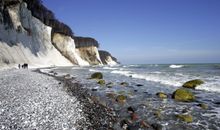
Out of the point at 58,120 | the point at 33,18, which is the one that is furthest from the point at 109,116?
the point at 33,18

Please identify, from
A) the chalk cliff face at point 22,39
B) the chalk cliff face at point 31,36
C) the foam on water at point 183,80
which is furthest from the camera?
the chalk cliff face at point 31,36

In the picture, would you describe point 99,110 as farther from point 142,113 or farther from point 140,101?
point 140,101

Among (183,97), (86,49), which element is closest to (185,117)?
(183,97)

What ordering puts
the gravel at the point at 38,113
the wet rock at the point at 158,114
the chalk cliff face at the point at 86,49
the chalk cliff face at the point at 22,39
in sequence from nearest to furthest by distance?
the gravel at the point at 38,113 → the wet rock at the point at 158,114 → the chalk cliff face at the point at 22,39 → the chalk cliff face at the point at 86,49

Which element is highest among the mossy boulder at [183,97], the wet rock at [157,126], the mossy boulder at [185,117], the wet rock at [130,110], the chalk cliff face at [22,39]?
the chalk cliff face at [22,39]

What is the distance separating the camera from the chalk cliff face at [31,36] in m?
39.3

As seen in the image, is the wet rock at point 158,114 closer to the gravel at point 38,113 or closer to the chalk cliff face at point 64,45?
the gravel at point 38,113

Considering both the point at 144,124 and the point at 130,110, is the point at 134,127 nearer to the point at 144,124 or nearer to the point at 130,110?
the point at 144,124

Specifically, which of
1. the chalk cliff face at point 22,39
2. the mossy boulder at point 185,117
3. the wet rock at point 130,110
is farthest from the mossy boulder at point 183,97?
the chalk cliff face at point 22,39

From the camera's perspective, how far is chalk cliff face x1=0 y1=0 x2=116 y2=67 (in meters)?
39.3

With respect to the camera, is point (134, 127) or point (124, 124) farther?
point (124, 124)

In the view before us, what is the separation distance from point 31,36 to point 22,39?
22.7 ft

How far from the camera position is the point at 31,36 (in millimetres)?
53062

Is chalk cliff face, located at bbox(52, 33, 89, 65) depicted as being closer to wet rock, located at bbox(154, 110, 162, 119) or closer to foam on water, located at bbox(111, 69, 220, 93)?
foam on water, located at bbox(111, 69, 220, 93)
